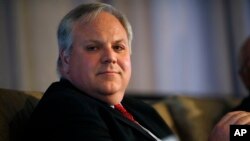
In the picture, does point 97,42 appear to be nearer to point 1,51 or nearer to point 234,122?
point 234,122

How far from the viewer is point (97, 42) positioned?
135cm

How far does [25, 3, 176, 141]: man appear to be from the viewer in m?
1.19

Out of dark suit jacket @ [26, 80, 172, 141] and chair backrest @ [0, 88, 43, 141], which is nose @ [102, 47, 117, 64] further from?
chair backrest @ [0, 88, 43, 141]

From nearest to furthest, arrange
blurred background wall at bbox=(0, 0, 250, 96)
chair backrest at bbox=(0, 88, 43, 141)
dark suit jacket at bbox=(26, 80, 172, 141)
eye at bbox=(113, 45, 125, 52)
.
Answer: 1. dark suit jacket at bbox=(26, 80, 172, 141)
2. chair backrest at bbox=(0, 88, 43, 141)
3. eye at bbox=(113, 45, 125, 52)
4. blurred background wall at bbox=(0, 0, 250, 96)

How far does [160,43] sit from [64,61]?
133 cm

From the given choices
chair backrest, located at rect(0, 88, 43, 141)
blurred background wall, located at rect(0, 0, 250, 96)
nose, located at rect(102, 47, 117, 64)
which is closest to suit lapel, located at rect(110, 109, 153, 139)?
nose, located at rect(102, 47, 117, 64)

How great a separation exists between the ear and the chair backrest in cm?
16

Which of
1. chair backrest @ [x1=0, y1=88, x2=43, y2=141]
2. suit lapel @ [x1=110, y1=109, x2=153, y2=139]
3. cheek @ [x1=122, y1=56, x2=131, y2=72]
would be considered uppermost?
cheek @ [x1=122, y1=56, x2=131, y2=72]

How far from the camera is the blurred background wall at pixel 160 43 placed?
87.3 inches

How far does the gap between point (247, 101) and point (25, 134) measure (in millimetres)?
1030

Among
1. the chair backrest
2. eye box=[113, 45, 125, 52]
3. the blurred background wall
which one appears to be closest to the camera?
the chair backrest

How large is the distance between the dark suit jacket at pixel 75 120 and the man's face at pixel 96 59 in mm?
39

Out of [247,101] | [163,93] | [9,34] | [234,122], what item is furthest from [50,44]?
[234,122]

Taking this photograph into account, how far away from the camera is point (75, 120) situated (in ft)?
3.80
